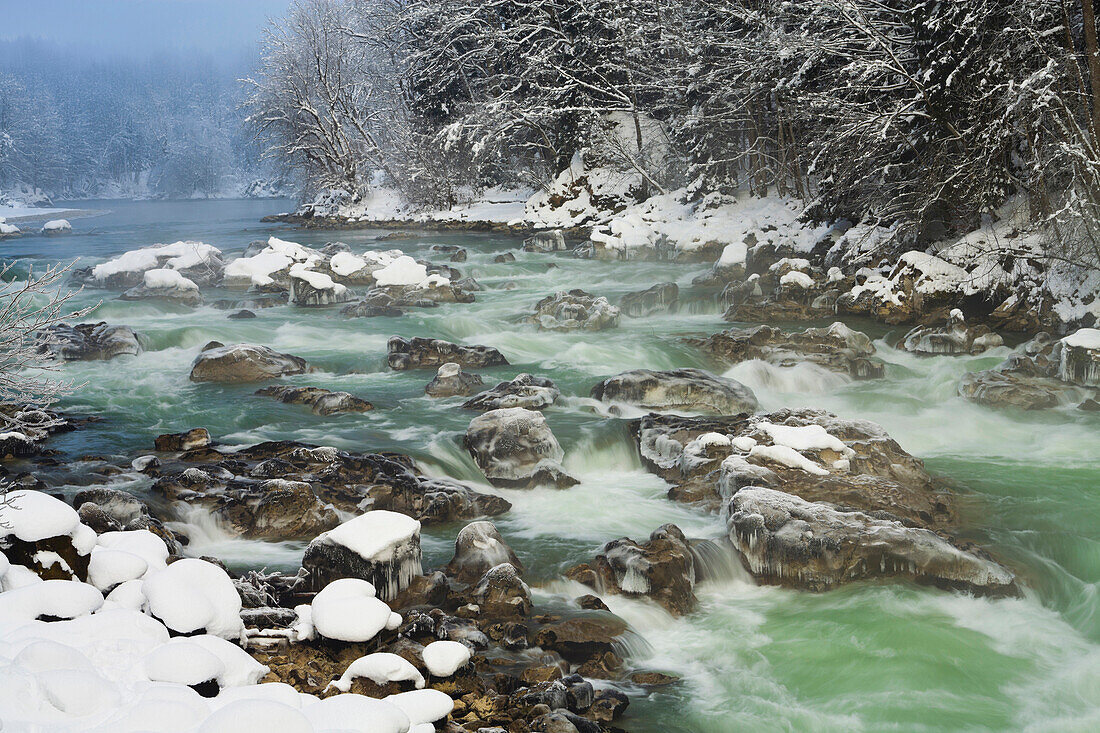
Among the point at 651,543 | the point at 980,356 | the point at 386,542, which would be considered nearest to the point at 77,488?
the point at 386,542

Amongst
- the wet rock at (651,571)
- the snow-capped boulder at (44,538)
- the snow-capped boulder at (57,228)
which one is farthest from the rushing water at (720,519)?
the snow-capped boulder at (57,228)

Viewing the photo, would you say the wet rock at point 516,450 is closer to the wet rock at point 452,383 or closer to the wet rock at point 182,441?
the wet rock at point 452,383

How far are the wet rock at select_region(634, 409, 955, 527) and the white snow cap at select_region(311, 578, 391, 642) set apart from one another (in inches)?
152

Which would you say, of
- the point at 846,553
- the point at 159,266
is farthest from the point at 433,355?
the point at 159,266

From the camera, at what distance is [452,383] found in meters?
12.0

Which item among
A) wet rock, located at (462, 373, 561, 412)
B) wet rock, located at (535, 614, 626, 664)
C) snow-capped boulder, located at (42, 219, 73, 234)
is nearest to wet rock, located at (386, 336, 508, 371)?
wet rock, located at (462, 373, 561, 412)

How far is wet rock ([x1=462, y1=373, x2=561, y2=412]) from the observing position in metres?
11.2

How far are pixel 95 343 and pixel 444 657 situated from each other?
37.0 feet

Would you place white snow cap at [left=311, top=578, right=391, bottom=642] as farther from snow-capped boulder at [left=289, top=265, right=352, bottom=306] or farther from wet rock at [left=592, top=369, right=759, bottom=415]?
snow-capped boulder at [left=289, top=265, right=352, bottom=306]

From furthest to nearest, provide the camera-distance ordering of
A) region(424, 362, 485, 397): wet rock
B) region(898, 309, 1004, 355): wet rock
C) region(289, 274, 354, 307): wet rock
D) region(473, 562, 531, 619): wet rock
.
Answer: region(289, 274, 354, 307): wet rock, region(898, 309, 1004, 355): wet rock, region(424, 362, 485, 397): wet rock, region(473, 562, 531, 619): wet rock

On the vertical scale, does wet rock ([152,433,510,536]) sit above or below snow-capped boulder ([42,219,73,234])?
below

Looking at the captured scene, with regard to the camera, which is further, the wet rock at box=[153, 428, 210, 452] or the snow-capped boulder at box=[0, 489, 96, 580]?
the wet rock at box=[153, 428, 210, 452]

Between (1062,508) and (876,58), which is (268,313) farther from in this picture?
(1062,508)

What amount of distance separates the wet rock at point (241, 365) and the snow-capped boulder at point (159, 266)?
26.8 ft
